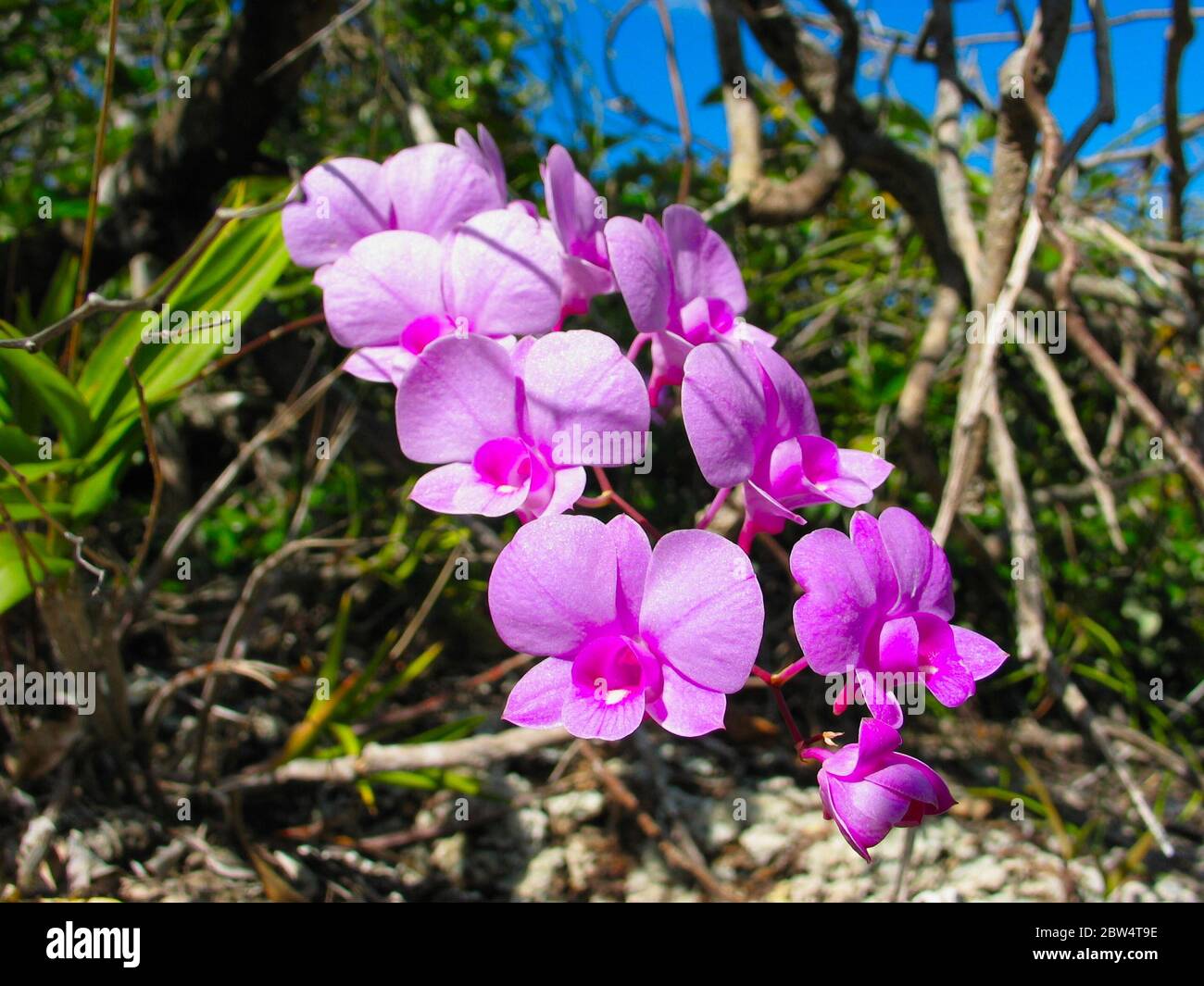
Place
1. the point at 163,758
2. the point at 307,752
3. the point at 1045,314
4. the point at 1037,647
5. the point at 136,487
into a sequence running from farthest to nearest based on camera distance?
the point at 136,487
the point at 1045,314
the point at 163,758
the point at 307,752
the point at 1037,647

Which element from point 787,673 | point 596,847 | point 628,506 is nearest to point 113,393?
point 628,506

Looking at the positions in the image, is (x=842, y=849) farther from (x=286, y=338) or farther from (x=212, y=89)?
(x=212, y=89)

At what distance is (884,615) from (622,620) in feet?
0.51

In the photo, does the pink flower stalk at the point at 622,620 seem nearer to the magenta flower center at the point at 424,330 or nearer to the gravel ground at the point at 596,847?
the magenta flower center at the point at 424,330

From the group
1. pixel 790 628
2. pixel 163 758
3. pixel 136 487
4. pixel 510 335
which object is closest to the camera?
pixel 510 335

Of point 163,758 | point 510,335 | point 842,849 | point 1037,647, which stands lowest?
point 842,849

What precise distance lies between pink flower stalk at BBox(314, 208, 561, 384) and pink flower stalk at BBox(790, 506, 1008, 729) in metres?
0.29

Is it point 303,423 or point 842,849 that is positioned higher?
point 303,423

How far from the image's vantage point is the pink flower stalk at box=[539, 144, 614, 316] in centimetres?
66

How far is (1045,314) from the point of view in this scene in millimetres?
1575

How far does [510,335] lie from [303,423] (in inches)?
54.0

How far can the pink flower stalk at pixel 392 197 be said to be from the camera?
74 centimetres
